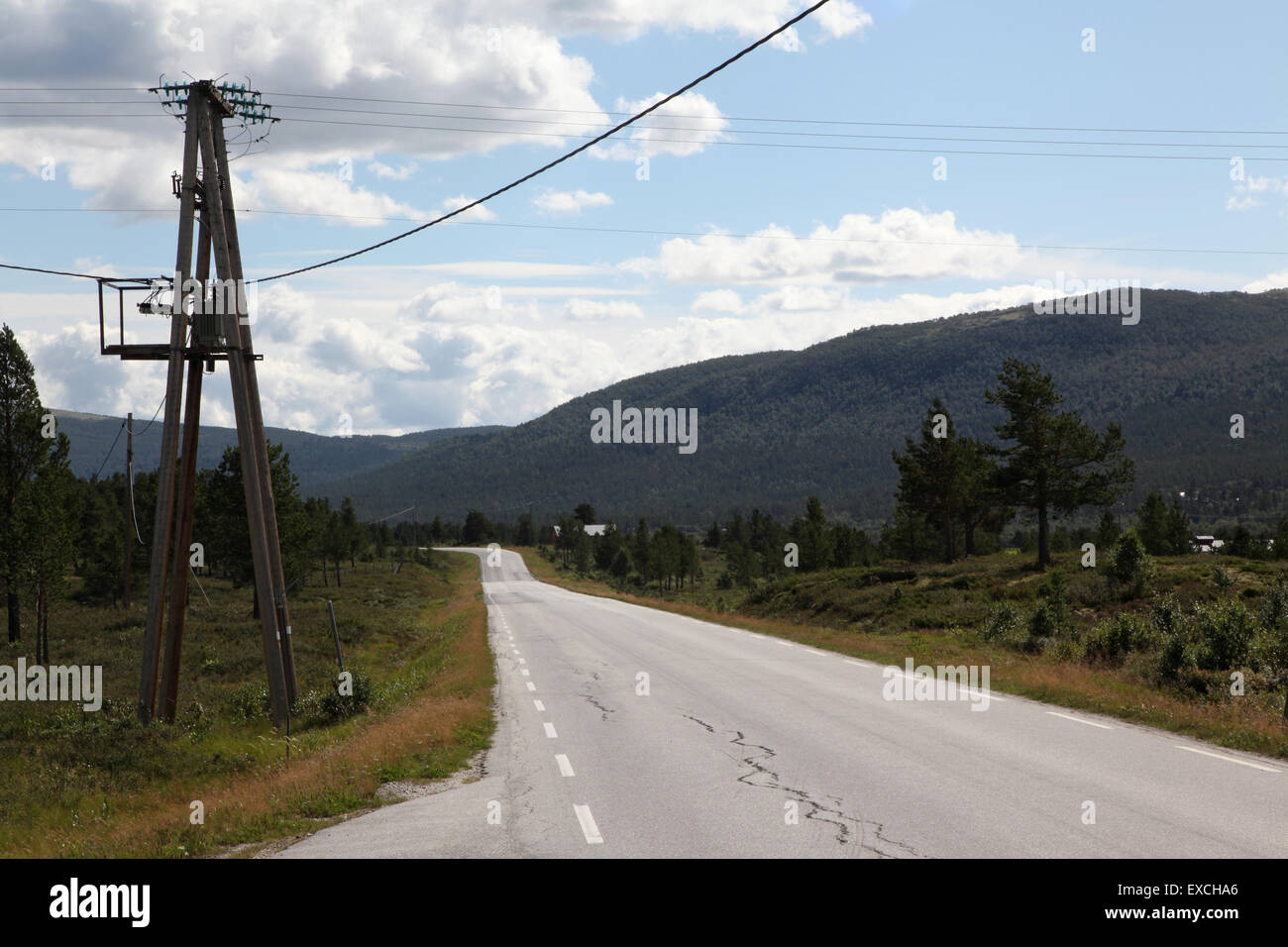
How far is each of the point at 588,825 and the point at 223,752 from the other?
10967 millimetres

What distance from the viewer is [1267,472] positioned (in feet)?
643

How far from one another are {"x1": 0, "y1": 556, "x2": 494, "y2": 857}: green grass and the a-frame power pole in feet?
3.70

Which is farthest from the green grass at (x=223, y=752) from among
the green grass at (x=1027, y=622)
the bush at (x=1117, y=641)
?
the bush at (x=1117, y=641)

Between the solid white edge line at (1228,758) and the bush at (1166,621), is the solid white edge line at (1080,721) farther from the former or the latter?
the bush at (1166,621)

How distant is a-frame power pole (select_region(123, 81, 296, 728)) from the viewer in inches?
632

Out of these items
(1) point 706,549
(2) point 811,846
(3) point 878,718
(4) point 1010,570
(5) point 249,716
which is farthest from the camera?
(1) point 706,549

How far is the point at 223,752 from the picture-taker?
16.6 m

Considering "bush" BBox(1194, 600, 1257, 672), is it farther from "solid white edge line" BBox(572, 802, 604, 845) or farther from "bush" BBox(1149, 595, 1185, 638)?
"solid white edge line" BBox(572, 802, 604, 845)

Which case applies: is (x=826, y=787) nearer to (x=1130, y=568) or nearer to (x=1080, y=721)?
(x=1080, y=721)

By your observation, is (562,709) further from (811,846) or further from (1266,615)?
(1266,615)

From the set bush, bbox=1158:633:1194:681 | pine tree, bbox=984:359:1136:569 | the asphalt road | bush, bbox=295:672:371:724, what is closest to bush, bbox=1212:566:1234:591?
pine tree, bbox=984:359:1136:569
